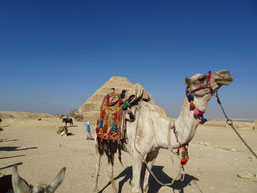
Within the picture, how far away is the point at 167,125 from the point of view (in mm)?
3090

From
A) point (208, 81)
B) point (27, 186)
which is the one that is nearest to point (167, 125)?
point (208, 81)

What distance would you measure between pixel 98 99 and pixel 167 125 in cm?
6546

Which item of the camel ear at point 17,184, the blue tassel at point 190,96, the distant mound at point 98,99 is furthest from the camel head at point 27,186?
the distant mound at point 98,99

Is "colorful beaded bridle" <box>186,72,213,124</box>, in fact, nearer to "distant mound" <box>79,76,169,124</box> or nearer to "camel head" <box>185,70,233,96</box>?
"camel head" <box>185,70,233,96</box>

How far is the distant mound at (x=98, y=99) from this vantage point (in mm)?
47991

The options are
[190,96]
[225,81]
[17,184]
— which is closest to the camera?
[17,184]

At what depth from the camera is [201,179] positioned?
18.5 feet

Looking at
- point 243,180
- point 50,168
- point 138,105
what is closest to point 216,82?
point 138,105

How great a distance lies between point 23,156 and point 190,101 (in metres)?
8.74

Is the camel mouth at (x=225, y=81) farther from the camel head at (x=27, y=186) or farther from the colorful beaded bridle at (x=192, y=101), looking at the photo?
the camel head at (x=27, y=186)

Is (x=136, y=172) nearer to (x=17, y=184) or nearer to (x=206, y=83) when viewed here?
(x=206, y=83)

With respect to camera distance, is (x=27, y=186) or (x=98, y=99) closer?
(x=27, y=186)

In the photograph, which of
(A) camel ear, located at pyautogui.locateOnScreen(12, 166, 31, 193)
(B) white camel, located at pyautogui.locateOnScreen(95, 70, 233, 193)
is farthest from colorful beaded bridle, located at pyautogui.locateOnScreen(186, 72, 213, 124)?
(A) camel ear, located at pyautogui.locateOnScreen(12, 166, 31, 193)

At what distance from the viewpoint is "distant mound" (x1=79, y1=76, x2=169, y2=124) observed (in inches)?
1889
